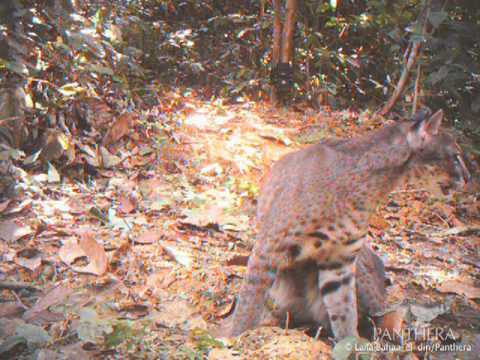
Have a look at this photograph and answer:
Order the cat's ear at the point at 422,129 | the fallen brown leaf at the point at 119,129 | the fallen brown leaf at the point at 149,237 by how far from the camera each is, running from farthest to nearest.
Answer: the fallen brown leaf at the point at 119,129
the fallen brown leaf at the point at 149,237
the cat's ear at the point at 422,129

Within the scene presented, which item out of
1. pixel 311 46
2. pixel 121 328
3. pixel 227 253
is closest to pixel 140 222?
pixel 227 253

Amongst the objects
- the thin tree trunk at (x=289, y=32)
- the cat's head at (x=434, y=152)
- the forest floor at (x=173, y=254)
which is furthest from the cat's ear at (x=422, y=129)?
the thin tree trunk at (x=289, y=32)

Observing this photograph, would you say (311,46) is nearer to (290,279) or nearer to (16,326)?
(290,279)

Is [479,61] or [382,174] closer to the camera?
[382,174]

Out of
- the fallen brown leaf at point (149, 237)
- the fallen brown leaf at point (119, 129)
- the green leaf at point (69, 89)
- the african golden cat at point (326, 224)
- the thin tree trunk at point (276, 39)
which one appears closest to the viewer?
the african golden cat at point (326, 224)

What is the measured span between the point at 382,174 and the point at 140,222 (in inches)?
76.4

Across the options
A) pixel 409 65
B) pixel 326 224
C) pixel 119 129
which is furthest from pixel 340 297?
pixel 409 65

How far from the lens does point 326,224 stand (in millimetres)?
2895

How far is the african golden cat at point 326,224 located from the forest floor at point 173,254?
7.8 inches

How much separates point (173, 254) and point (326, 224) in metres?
1.30

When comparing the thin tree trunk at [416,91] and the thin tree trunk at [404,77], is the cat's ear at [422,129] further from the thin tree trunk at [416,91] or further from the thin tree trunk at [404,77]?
the thin tree trunk at [404,77]

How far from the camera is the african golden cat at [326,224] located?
291 cm

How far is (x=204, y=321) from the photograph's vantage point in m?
3.10

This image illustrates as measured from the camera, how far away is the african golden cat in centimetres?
291
